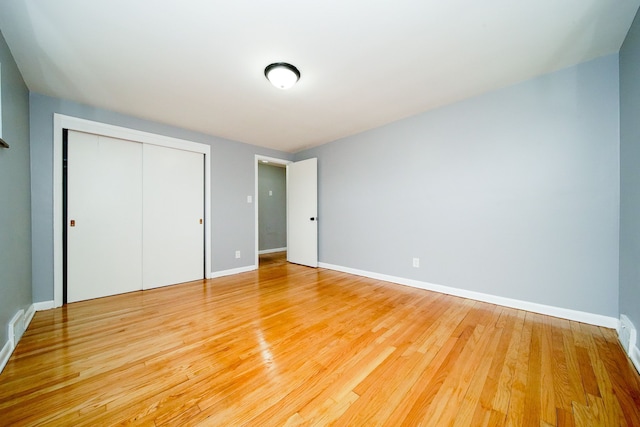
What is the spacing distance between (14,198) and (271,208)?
14.3 feet

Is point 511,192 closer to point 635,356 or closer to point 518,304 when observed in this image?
point 518,304

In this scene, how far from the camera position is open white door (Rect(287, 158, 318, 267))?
167 inches

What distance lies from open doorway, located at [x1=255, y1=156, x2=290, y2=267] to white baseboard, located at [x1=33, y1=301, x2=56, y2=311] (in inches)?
136

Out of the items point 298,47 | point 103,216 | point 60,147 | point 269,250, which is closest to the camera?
point 298,47

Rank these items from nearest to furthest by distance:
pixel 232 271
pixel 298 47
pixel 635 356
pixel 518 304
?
pixel 635 356 → pixel 298 47 → pixel 518 304 → pixel 232 271

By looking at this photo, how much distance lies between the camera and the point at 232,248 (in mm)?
3889

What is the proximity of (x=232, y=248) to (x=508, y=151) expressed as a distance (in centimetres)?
397

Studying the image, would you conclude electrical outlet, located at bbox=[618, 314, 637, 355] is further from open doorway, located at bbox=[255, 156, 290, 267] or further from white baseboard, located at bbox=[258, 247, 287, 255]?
white baseboard, located at bbox=[258, 247, 287, 255]

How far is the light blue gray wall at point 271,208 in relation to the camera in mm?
5863

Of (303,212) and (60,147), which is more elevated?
(60,147)

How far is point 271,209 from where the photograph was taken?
20.0 feet

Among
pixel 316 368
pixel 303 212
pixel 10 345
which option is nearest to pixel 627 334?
pixel 316 368

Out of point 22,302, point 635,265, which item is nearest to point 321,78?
point 635,265

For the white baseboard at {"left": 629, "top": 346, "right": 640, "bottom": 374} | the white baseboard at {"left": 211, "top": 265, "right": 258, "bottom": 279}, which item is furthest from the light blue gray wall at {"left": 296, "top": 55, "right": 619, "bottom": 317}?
the white baseboard at {"left": 211, "top": 265, "right": 258, "bottom": 279}
